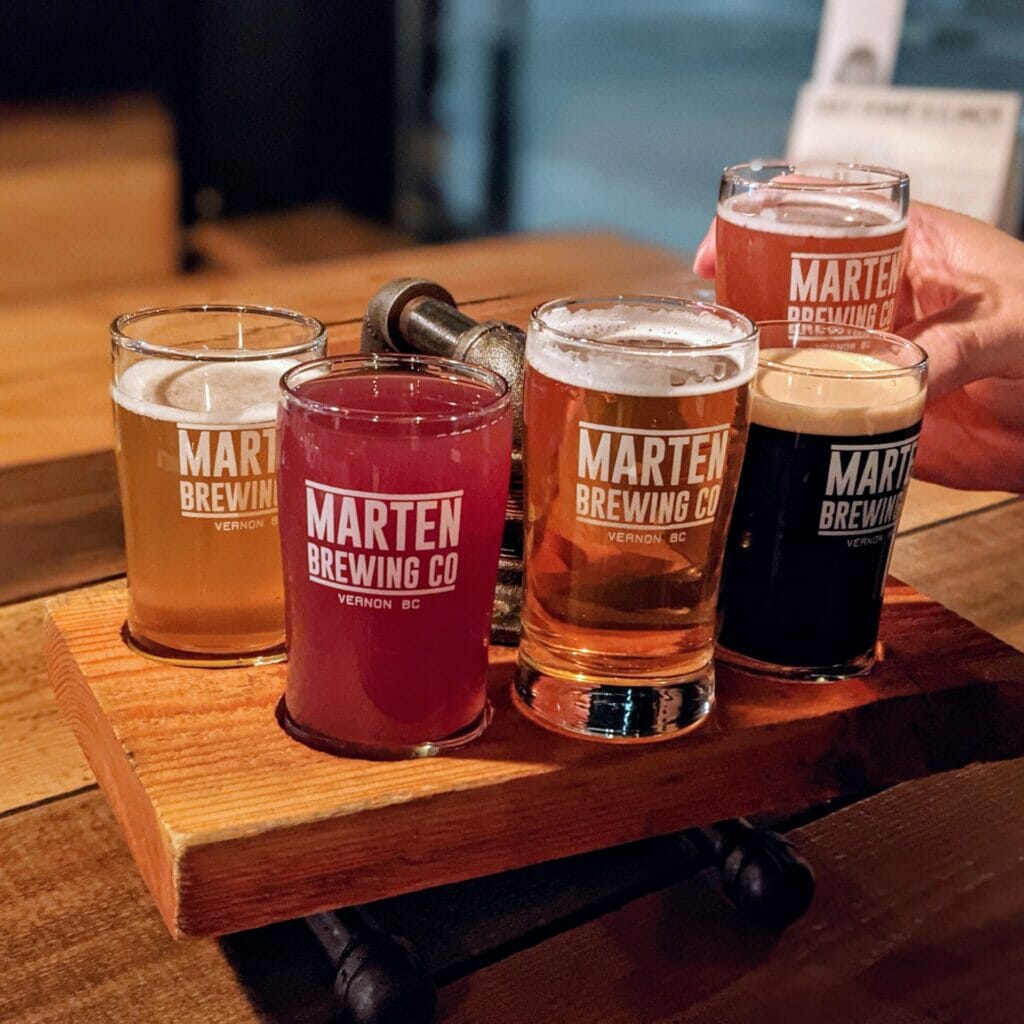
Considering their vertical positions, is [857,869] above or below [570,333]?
below

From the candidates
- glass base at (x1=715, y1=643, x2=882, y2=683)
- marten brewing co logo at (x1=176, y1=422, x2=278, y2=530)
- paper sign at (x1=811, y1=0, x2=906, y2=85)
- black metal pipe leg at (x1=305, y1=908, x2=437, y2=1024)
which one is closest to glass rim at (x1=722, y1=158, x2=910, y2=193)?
glass base at (x1=715, y1=643, x2=882, y2=683)

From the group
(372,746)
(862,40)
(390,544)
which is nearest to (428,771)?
(372,746)

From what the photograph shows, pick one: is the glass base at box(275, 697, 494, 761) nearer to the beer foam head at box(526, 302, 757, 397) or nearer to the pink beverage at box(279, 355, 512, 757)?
the pink beverage at box(279, 355, 512, 757)

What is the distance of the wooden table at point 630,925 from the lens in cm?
77

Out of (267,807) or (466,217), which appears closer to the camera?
(267,807)

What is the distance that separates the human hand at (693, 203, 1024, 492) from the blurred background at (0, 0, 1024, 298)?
2239mm

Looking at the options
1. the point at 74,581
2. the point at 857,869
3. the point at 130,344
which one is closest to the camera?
the point at 130,344

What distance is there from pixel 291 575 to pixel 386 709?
9 cm

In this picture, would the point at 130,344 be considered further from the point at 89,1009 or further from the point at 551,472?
the point at 89,1009

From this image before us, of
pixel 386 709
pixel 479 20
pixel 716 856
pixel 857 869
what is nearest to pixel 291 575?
A: pixel 386 709

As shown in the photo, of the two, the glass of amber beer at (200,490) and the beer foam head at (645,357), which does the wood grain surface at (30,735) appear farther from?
the beer foam head at (645,357)

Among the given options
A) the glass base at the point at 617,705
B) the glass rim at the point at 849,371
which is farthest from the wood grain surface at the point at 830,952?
the glass rim at the point at 849,371

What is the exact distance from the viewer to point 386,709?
0.76m

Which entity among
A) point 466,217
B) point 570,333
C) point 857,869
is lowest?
point 466,217
